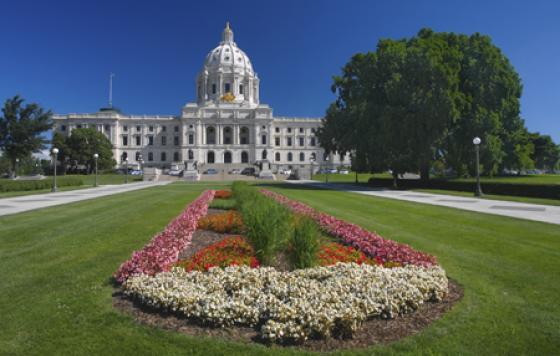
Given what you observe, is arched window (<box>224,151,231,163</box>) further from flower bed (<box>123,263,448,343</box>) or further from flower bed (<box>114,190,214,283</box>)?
flower bed (<box>123,263,448,343</box>)

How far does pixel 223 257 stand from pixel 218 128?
10740 centimetres

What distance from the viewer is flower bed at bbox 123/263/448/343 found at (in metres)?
4.45

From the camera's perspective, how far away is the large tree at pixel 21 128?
6244cm

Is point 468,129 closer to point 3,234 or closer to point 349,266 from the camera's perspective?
point 349,266

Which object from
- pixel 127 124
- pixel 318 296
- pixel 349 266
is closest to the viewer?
A: pixel 318 296

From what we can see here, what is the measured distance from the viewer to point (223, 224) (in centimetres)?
1166

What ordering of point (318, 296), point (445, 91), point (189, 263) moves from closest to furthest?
point (318, 296) → point (189, 263) → point (445, 91)

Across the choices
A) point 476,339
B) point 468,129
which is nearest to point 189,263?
point 476,339

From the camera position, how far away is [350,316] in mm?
4434

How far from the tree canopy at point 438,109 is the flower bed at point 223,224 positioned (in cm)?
2325

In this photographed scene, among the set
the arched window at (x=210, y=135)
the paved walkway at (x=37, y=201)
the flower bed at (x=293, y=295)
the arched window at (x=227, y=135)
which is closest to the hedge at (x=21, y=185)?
the paved walkway at (x=37, y=201)

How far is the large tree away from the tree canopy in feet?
182

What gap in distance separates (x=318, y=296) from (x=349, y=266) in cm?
173

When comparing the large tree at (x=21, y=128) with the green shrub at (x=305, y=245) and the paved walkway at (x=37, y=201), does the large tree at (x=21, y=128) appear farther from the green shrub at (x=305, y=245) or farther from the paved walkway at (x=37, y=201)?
the green shrub at (x=305, y=245)
